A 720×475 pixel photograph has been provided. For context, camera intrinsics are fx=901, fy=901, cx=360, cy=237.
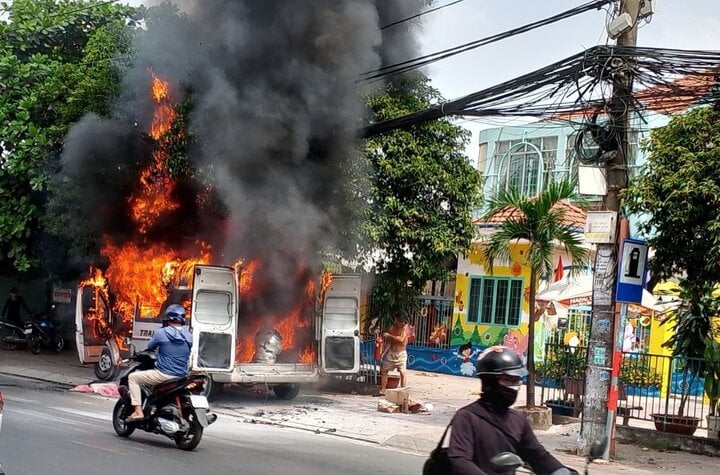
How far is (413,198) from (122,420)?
708cm

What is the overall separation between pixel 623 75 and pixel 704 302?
150 inches

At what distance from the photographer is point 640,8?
33.6ft

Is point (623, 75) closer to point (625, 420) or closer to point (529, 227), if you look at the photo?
point (529, 227)

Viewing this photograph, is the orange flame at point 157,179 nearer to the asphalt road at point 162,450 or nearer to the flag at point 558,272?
the asphalt road at point 162,450

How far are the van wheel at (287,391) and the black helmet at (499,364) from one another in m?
10.7

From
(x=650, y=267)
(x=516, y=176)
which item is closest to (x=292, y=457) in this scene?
(x=650, y=267)

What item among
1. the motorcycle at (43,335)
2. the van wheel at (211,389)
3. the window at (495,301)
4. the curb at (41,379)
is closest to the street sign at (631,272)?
the van wheel at (211,389)

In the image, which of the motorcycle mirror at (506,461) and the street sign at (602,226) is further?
the street sign at (602,226)

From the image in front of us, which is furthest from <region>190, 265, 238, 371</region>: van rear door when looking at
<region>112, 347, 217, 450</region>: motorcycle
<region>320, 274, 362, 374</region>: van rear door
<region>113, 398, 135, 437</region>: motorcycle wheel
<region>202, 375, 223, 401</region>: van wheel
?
<region>112, 347, 217, 450</region>: motorcycle

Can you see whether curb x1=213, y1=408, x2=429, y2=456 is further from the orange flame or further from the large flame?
the orange flame

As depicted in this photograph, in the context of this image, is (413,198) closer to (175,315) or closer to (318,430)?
(318,430)

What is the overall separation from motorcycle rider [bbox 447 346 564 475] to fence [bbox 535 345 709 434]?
25.7 ft

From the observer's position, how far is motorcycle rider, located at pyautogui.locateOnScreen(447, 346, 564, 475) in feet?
13.3

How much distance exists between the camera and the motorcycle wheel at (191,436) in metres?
9.05
